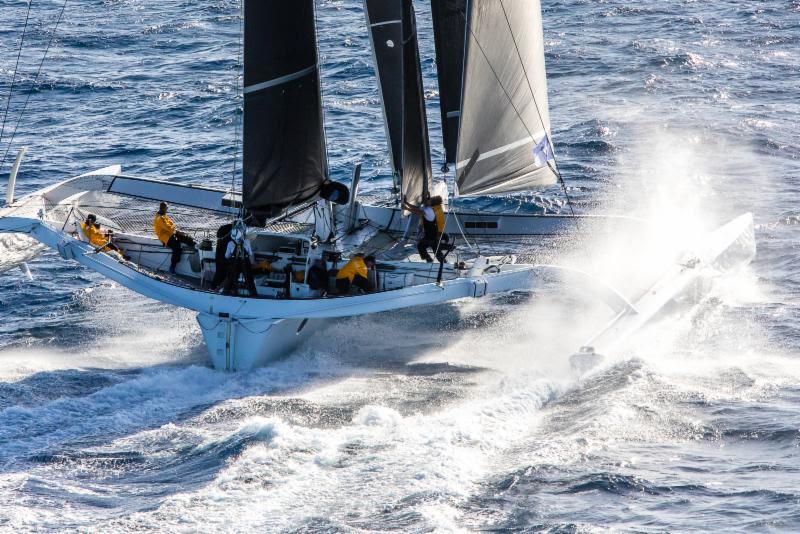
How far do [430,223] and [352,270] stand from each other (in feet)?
4.83

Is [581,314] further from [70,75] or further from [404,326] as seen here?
[70,75]

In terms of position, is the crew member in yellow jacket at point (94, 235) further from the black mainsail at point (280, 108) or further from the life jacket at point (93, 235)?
the black mainsail at point (280, 108)

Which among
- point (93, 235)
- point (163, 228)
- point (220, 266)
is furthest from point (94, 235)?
point (220, 266)

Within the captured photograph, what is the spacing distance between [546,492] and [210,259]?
715 centimetres

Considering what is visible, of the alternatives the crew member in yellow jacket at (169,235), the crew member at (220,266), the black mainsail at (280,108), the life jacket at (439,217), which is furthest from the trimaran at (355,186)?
the crew member at (220,266)

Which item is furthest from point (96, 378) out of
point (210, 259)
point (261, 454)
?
point (261, 454)

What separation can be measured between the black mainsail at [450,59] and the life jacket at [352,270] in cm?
221

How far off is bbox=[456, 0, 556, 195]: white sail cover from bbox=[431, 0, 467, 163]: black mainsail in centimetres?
51

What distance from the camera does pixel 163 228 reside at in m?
17.8

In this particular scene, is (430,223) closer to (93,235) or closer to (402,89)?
(402,89)

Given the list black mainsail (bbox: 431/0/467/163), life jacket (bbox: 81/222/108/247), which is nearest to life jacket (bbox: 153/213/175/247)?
life jacket (bbox: 81/222/108/247)

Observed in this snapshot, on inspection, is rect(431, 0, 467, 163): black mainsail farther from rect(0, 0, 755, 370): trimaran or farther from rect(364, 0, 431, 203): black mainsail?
rect(364, 0, 431, 203): black mainsail

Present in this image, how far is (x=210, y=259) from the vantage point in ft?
57.7

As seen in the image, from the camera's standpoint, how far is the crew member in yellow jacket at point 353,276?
16611mm
